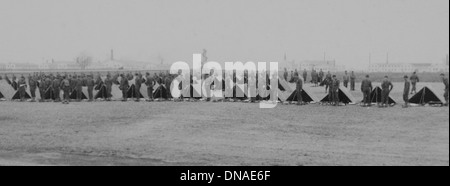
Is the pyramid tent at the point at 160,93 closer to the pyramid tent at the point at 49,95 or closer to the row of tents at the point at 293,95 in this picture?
the row of tents at the point at 293,95

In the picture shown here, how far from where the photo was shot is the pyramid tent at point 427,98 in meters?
20.7

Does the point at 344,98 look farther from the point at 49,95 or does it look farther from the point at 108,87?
the point at 49,95

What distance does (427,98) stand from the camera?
68.9 ft

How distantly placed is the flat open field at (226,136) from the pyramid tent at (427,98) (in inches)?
46.8

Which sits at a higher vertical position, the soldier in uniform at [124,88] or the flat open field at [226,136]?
the soldier in uniform at [124,88]

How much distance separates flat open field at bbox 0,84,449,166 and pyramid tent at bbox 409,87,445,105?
1.19 metres

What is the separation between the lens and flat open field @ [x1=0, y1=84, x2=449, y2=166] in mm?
12102

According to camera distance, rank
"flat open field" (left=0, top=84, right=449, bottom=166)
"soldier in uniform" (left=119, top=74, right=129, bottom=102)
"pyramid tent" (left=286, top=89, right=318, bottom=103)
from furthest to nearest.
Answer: "soldier in uniform" (left=119, top=74, right=129, bottom=102)
"pyramid tent" (left=286, top=89, right=318, bottom=103)
"flat open field" (left=0, top=84, right=449, bottom=166)

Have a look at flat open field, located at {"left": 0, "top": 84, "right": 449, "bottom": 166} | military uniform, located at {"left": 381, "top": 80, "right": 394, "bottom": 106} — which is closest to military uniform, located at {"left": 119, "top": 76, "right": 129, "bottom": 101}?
flat open field, located at {"left": 0, "top": 84, "right": 449, "bottom": 166}

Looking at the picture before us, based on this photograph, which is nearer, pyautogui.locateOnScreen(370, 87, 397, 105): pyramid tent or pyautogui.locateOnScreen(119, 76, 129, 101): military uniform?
pyautogui.locateOnScreen(370, 87, 397, 105): pyramid tent

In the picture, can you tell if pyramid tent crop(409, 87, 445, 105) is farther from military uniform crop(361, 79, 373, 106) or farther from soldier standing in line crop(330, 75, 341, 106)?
soldier standing in line crop(330, 75, 341, 106)

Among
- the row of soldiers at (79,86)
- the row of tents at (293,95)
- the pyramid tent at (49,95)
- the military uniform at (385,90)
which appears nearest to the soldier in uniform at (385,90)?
the military uniform at (385,90)

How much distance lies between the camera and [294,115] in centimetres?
1980

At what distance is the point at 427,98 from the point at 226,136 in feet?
33.6
